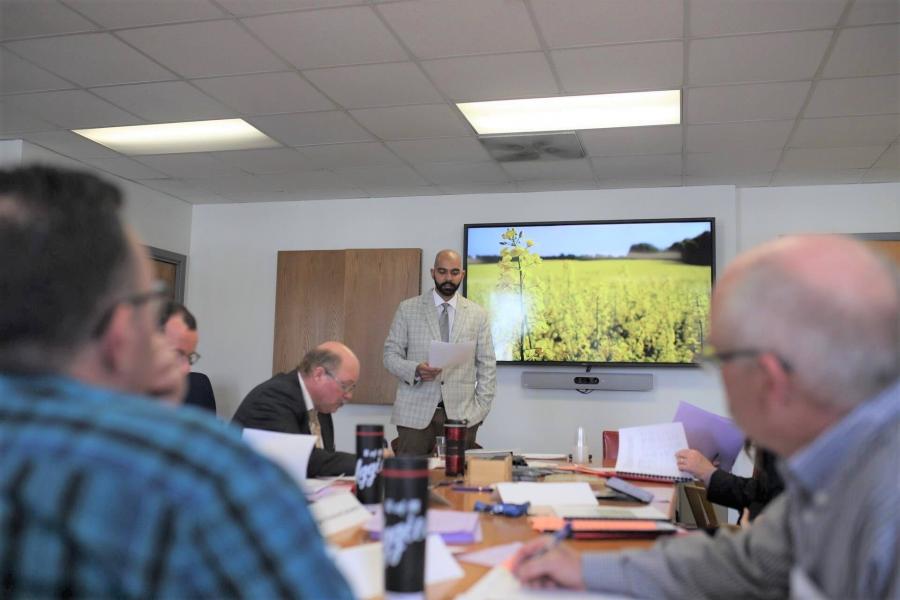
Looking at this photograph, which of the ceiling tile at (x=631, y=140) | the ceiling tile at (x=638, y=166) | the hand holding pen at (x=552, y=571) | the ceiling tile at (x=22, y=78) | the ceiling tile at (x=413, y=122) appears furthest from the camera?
the ceiling tile at (x=638, y=166)

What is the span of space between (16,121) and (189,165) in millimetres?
1134

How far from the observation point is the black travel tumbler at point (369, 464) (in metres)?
1.80

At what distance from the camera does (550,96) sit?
3834 mm

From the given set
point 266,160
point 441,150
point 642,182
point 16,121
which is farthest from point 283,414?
point 642,182

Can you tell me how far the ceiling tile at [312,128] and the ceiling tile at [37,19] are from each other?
122cm

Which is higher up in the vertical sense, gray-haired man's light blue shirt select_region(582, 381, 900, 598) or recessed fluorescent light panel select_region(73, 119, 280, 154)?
recessed fluorescent light panel select_region(73, 119, 280, 154)

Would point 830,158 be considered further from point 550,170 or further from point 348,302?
point 348,302

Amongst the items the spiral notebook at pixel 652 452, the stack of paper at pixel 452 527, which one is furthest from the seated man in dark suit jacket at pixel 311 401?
the spiral notebook at pixel 652 452

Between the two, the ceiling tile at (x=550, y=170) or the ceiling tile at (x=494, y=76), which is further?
the ceiling tile at (x=550, y=170)

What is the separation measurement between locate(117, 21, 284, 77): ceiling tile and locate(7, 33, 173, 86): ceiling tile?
100mm

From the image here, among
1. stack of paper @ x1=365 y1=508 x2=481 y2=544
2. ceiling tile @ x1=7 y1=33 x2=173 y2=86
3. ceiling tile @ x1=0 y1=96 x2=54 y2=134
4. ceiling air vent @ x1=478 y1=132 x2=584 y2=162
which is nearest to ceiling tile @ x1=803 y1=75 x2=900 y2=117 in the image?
ceiling air vent @ x1=478 y1=132 x2=584 y2=162

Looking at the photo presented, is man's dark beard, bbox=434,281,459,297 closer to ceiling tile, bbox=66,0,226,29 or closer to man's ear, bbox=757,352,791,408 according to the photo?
ceiling tile, bbox=66,0,226,29

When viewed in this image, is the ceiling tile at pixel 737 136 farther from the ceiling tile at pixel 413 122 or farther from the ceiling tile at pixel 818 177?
the ceiling tile at pixel 413 122

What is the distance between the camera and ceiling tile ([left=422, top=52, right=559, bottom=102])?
3.39 metres
